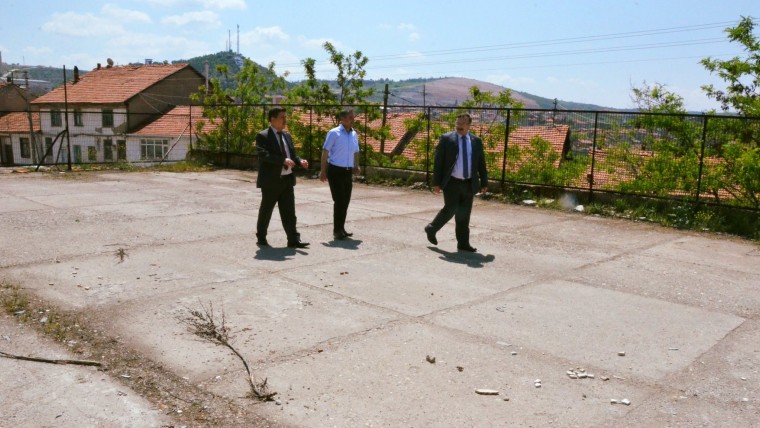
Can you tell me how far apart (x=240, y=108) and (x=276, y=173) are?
1183 centimetres

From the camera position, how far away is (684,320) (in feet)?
20.0

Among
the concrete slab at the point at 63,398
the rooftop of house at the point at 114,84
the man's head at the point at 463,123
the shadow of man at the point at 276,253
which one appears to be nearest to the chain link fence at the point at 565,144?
the man's head at the point at 463,123

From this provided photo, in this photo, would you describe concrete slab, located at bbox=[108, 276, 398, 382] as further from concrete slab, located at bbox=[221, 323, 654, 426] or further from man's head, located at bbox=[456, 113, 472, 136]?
man's head, located at bbox=[456, 113, 472, 136]

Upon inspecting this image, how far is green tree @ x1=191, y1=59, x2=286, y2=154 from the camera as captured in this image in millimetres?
19656

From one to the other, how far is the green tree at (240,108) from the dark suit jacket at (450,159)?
11383 millimetres

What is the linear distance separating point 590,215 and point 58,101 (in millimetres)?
56645

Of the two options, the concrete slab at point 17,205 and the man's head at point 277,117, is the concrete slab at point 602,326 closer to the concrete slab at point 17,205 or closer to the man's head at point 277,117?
the man's head at point 277,117

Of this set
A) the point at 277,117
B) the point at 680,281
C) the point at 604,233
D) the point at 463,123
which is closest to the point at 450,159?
the point at 463,123

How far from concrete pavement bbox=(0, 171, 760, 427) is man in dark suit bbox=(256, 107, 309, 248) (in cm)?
32

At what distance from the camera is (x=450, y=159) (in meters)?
8.55

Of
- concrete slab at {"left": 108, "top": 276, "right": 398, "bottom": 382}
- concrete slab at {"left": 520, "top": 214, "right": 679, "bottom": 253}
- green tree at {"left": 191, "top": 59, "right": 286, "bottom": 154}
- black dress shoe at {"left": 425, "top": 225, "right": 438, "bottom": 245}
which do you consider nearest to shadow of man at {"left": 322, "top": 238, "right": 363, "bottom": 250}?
black dress shoe at {"left": 425, "top": 225, "right": 438, "bottom": 245}

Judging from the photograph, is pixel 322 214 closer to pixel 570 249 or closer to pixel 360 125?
pixel 570 249

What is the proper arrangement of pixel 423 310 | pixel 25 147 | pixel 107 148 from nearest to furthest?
pixel 423 310
pixel 107 148
pixel 25 147

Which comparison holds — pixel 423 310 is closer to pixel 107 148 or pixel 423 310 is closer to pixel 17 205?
pixel 17 205
